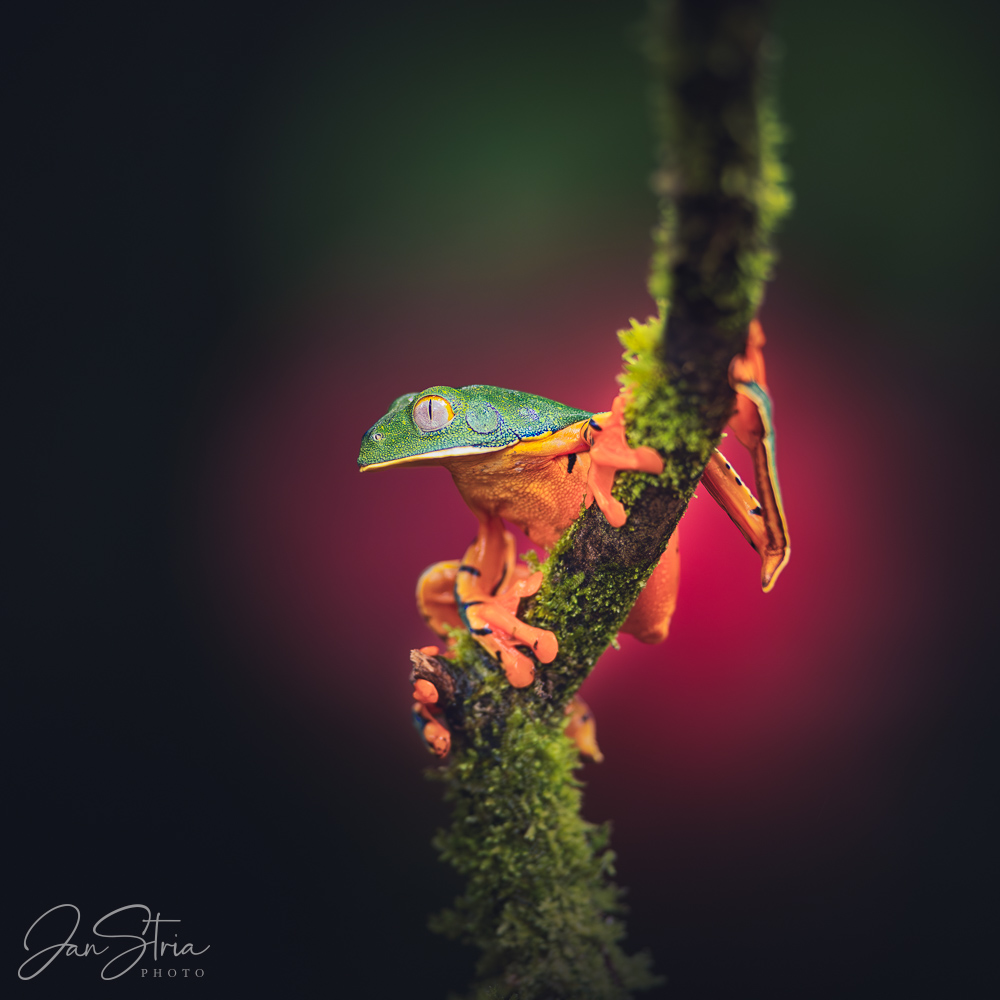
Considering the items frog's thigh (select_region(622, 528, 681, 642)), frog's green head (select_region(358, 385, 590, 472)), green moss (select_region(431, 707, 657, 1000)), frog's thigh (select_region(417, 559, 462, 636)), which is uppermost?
frog's green head (select_region(358, 385, 590, 472))

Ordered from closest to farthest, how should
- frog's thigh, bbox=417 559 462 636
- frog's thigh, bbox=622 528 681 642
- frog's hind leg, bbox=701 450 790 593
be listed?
frog's hind leg, bbox=701 450 790 593 → frog's thigh, bbox=622 528 681 642 → frog's thigh, bbox=417 559 462 636

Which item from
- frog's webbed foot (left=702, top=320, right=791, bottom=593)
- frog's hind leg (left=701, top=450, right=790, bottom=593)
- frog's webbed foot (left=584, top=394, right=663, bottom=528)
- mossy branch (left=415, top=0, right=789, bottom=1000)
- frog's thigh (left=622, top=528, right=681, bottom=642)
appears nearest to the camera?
mossy branch (left=415, top=0, right=789, bottom=1000)

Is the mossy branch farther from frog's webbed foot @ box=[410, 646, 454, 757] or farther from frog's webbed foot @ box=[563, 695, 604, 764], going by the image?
frog's webbed foot @ box=[563, 695, 604, 764]

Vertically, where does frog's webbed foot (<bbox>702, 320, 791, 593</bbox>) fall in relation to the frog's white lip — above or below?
below

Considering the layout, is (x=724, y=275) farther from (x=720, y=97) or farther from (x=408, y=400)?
(x=408, y=400)

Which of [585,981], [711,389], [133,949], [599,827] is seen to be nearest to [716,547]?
[599,827]

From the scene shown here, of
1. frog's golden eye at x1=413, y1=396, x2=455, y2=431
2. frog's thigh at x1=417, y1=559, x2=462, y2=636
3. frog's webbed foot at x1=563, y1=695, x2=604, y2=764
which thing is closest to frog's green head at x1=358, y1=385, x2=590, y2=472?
frog's golden eye at x1=413, y1=396, x2=455, y2=431
